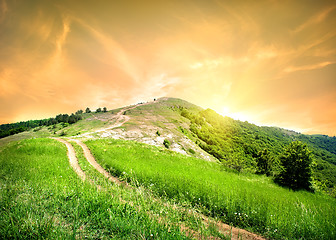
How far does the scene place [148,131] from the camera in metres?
47.5

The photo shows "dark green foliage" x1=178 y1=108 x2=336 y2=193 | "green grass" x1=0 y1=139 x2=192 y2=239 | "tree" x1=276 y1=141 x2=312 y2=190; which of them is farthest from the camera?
"dark green foliage" x1=178 y1=108 x2=336 y2=193

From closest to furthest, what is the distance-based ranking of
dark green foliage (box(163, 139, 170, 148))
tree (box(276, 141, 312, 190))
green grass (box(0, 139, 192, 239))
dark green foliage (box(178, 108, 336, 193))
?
green grass (box(0, 139, 192, 239)) → tree (box(276, 141, 312, 190)) → dark green foliage (box(178, 108, 336, 193)) → dark green foliage (box(163, 139, 170, 148))

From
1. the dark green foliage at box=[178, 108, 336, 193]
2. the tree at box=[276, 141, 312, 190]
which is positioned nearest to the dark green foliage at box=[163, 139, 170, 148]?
the dark green foliage at box=[178, 108, 336, 193]

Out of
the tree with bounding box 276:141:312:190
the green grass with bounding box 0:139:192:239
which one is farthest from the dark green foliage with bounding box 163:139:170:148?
the green grass with bounding box 0:139:192:239

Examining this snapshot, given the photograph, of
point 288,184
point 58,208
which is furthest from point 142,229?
point 288,184

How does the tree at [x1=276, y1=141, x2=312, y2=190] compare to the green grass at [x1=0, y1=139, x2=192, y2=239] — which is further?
the tree at [x1=276, y1=141, x2=312, y2=190]

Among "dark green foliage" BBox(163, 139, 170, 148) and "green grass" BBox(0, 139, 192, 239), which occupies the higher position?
"dark green foliage" BBox(163, 139, 170, 148)

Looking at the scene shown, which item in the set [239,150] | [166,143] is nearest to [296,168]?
[166,143]

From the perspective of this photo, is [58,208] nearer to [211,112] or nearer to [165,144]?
[165,144]

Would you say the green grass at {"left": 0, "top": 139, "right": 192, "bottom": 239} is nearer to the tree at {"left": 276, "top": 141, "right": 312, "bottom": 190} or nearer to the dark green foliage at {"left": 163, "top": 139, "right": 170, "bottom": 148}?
the tree at {"left": 276, "top": 141, "right": 312, "bottom": 190}

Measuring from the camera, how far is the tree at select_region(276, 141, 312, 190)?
725 inches

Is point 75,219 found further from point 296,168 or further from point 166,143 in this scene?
point 166,143

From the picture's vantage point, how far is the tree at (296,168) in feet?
60.4

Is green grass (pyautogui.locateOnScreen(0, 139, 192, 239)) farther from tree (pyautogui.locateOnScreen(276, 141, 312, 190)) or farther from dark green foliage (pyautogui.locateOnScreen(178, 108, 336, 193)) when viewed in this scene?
tree (pyautogui.locateOnScreen(276, 141, 312, 190))
